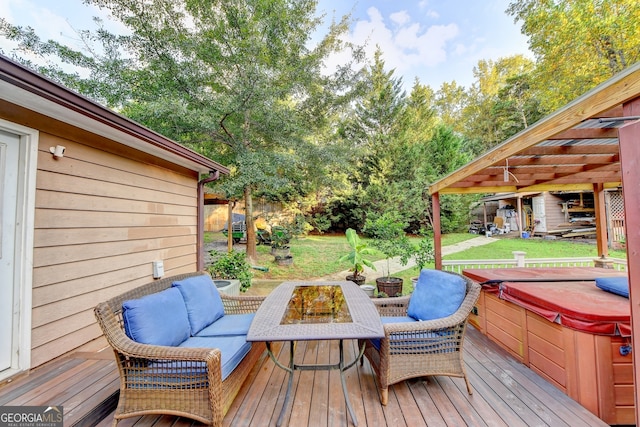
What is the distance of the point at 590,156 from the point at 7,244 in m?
6.31

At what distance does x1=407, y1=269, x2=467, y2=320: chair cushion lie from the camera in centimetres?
224

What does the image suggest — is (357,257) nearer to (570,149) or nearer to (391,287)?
(391,287)

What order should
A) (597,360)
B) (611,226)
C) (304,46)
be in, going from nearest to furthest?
(597,360) → (304,46) → (611,226)

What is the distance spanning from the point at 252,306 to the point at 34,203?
2.13 meters

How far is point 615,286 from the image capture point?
2.46 meters

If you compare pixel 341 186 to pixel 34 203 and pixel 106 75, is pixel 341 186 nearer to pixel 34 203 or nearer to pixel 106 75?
pixel 106 75

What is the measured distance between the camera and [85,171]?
268cm

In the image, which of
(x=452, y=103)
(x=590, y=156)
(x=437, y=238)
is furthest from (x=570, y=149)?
(x=452, y=103)

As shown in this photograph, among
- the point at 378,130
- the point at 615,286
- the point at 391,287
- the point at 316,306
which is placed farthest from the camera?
the point at 378,130

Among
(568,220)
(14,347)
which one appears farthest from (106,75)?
(568,220)

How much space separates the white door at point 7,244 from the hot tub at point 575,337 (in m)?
4.45

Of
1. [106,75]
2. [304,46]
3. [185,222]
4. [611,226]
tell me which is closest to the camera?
[185,222]

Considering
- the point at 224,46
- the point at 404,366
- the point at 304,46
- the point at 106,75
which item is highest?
the point at 304,46

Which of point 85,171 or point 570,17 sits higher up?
point 570,17
